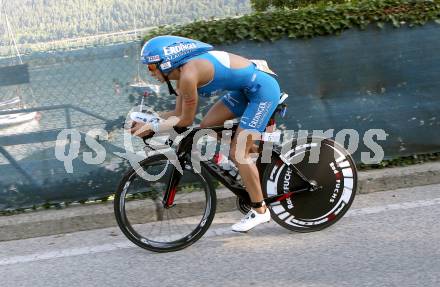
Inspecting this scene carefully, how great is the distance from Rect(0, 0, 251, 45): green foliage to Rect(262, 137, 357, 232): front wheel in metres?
2.11

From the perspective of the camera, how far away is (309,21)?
6.18 m

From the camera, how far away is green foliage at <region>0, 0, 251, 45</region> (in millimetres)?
6443

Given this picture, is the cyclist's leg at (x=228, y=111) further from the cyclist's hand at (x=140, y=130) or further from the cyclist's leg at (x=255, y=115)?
the cyclist's hand at (x=140, y=130)

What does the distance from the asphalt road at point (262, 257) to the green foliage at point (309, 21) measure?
1.90m

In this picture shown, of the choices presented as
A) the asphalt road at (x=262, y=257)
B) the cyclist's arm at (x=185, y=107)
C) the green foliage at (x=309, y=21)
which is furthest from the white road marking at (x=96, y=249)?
the green foliage at (x=309, y=21)

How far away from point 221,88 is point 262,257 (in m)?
1.31

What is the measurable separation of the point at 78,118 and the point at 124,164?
25.6 inches

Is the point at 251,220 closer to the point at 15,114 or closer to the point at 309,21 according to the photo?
the point at 309,21

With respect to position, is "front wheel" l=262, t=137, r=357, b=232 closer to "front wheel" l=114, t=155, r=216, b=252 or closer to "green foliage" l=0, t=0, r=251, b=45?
"front wheel" l=114, t=155, r=216, b=252

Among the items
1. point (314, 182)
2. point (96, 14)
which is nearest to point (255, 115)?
point (314, 182)

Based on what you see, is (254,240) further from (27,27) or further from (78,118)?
(27,27)

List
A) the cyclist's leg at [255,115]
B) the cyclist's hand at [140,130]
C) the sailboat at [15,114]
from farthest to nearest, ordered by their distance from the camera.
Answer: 1. the sailboat at [15,114]
2. the cyclist's leg at [255,115]
3. the cyclist's hand at [140,130]

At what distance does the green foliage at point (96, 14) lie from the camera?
6.44 meters
